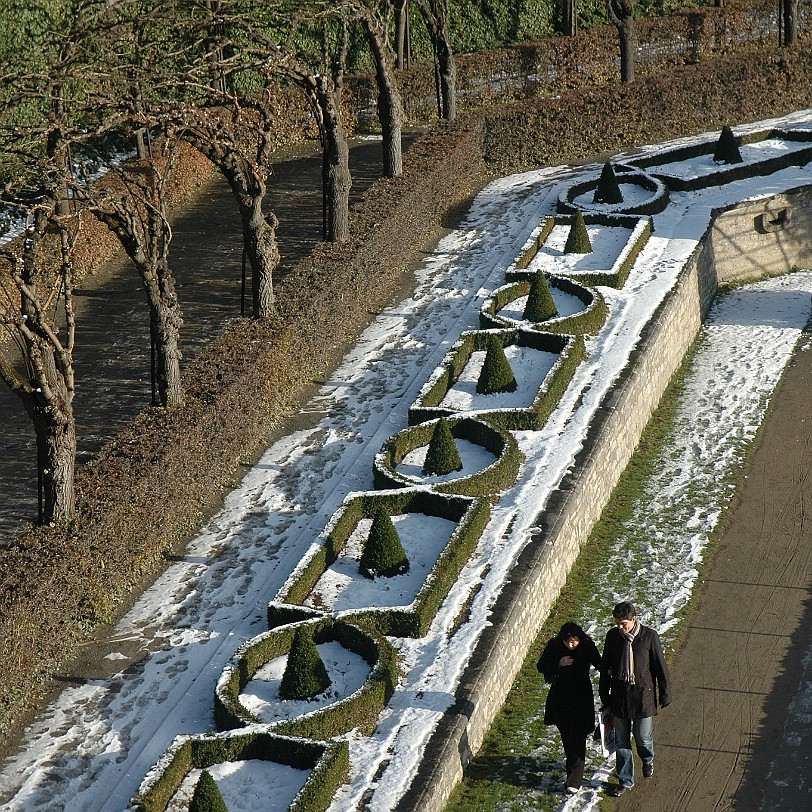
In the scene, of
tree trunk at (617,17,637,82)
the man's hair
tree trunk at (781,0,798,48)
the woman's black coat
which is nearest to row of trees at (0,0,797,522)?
the woman's black coat

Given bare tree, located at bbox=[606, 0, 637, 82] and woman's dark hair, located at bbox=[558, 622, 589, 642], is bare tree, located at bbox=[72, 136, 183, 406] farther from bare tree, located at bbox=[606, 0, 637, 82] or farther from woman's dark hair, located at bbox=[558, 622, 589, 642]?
bare tree, located at bbox=[606, 0, 637, 82]

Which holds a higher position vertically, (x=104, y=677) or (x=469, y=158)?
(x=469, y=158)

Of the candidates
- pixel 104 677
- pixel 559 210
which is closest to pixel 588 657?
pixel 104 677

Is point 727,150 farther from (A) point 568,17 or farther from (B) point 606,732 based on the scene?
(B) point 606,732

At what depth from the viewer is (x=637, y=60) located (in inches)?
1444

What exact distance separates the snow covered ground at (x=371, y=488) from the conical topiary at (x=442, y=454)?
3.21 ft

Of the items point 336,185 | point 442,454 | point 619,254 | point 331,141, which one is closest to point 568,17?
point 619,254

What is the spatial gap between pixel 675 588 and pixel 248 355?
6978mm

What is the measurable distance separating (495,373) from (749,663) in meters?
6.55

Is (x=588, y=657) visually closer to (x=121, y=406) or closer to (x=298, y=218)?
(x=121, y=406)

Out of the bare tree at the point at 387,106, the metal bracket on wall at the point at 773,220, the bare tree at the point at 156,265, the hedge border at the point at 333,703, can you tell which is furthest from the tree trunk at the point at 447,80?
the hedge border at the point at 333,703

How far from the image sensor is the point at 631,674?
11859mm

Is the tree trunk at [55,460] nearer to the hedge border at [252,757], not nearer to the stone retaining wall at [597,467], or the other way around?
the hedge border at [252,757]

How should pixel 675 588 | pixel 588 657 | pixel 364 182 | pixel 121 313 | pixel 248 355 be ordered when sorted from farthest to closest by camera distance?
pixel 364 182, pixel 121 313, pixel 248 355, pixel 675 588, pixel 588 657
